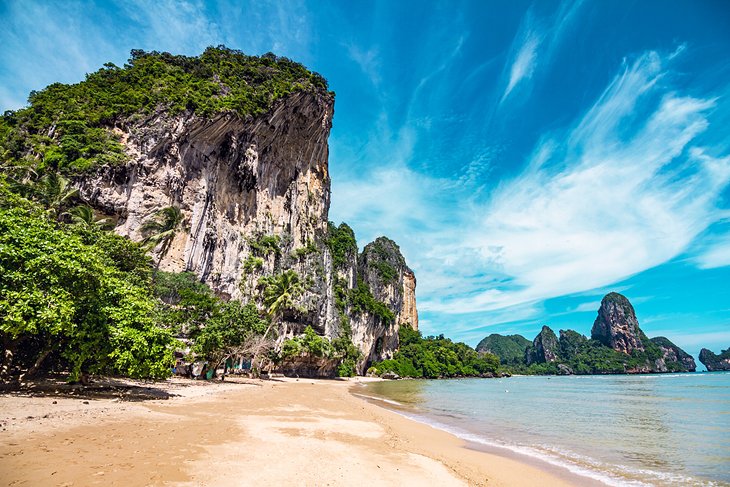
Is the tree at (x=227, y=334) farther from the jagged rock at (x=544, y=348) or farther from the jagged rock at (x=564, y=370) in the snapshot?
the jagged rock at (x=544, y=348)

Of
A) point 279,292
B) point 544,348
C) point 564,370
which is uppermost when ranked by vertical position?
point 544,348

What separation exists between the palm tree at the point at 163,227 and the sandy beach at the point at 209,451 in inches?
971

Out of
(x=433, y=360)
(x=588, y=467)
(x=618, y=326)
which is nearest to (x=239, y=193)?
(x=588, y=467)

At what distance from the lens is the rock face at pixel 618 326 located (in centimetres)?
14075

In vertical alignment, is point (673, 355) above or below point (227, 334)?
above

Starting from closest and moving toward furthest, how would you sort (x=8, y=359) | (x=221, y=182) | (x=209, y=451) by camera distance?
1. (x=209, y=451)
2. (x=8, y=359)
3. (x=221, y=182)

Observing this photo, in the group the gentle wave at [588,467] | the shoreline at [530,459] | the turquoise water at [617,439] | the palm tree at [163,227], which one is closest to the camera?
the gentle wave at [588,467]

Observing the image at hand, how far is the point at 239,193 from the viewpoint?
4544cm

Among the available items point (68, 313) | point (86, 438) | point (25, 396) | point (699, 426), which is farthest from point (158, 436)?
point (699, 426)

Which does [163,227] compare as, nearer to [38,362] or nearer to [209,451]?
[38,362]

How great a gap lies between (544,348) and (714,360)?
77.3 meters

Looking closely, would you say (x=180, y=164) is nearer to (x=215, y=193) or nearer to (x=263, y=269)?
(x=215, y=193)

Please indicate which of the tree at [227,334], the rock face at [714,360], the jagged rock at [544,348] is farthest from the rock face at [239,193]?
the rock face at [714,360]

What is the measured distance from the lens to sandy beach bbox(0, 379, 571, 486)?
5199 millimetres
